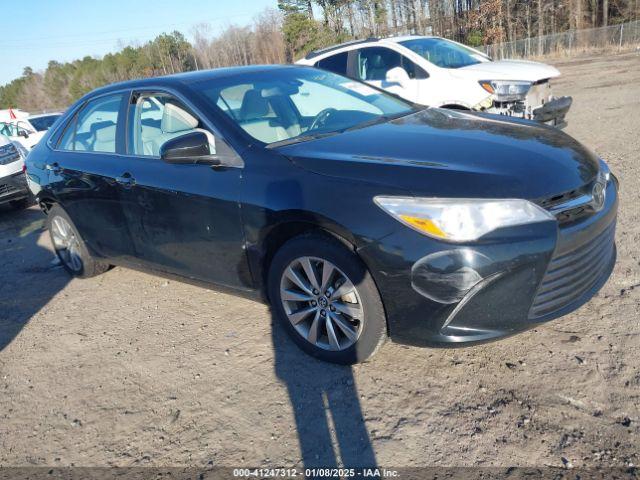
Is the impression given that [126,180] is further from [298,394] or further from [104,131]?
[298,394]

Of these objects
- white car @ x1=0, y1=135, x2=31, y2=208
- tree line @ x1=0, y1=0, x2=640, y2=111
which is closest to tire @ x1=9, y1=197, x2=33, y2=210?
white car @ x1=0, y1=135, x2=31, y2=208

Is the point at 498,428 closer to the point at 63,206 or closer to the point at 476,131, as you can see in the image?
the point at 476,131

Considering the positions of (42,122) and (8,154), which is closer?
(8,154)

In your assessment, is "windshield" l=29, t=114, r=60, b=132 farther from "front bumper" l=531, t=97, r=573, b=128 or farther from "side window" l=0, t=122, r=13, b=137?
"front bumper" l=531, t=97, r=573, b=128

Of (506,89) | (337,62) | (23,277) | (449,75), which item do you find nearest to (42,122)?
(337,62)

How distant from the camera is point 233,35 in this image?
63.0 meters

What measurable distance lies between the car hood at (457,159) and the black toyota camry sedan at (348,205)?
0.01 meters

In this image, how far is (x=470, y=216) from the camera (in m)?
2.33

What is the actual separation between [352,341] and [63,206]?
3.16m

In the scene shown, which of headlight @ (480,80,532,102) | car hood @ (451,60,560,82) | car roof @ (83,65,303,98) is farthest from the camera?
car hood @ (451,60,560,82)

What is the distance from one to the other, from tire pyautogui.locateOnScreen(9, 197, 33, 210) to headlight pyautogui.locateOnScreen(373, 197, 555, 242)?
340 inches

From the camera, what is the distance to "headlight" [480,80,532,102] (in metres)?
6.50

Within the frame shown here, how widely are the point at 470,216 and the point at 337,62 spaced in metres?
6.32

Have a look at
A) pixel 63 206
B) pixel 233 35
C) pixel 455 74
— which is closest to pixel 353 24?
pixel 233 35
